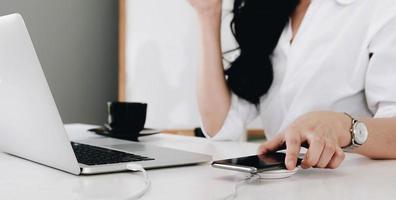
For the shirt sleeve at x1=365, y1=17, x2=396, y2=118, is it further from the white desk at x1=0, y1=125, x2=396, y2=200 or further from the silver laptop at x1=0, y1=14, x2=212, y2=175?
the silver laptop at x1=0, y1=14, x2=212, y2=175

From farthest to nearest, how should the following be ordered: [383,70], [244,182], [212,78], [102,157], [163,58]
A: [163,58] < [212,78] < [383,70] < [102,157] < [244,182]

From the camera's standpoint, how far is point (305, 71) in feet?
4.03

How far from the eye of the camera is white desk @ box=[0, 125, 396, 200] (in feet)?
1.82

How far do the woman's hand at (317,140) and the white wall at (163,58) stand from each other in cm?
139

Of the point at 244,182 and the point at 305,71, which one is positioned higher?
the point at 305,71

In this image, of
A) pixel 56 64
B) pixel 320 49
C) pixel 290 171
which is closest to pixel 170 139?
pixel 320 49

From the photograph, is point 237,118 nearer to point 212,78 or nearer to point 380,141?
point 212,78

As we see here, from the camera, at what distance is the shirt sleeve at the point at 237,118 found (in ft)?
4.25

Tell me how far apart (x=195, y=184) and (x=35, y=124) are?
23cm

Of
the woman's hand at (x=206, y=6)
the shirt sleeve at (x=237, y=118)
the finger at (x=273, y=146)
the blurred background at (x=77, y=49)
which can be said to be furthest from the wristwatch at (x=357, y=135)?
the blurred background at (x=77, y=49)

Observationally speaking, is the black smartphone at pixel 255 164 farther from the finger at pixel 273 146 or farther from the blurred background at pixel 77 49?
the blurred background at pixel 77 49

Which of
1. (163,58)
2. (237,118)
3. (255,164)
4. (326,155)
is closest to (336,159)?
(326,155)

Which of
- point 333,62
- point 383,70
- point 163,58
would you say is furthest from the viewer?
point 163,58

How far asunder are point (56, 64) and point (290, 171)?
1.49 metres
